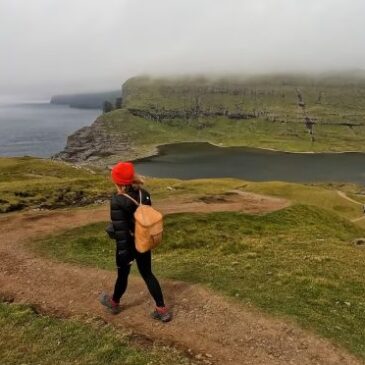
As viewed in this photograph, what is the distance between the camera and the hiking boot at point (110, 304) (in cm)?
1748

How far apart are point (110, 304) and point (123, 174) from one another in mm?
5158

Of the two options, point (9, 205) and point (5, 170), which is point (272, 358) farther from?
point (5, 170)

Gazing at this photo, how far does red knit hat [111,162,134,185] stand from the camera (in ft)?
50.1

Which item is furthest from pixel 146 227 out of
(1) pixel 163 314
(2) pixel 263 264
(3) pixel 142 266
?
(2) pixel 263 264

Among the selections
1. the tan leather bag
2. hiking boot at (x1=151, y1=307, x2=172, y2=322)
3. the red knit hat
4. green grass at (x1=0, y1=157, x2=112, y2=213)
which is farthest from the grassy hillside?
the tan leather bag

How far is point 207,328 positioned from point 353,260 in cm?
1576

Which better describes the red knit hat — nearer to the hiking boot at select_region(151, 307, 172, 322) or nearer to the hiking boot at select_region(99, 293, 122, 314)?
the hiking boot at select_region(151, 307, 172, 322)

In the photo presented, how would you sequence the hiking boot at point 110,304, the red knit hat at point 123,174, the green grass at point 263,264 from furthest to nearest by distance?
the green grass at point 263,264 < the hiking boot at point 110,304 < the red knit hat at point 123,174

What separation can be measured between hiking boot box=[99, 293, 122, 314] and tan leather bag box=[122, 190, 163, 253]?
332 centimetres

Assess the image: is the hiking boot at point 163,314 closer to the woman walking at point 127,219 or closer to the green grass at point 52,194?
the woman walking at point 127,219

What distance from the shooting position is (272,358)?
14594mm

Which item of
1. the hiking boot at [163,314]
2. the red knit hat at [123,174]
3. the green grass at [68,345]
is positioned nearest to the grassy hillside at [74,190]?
the green grass at [68,345]

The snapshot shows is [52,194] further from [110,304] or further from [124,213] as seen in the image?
[124,213]

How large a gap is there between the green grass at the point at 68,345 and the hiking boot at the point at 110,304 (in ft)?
A: 2.83
